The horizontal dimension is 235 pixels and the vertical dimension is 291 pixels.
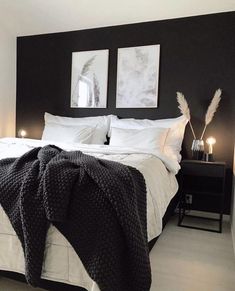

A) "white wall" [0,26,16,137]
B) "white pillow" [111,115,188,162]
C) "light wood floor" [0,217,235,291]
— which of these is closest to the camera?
"light wood floor" [0,217,235,291]

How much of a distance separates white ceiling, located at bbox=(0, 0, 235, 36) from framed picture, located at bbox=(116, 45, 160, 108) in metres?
0.40

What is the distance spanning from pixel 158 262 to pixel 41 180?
1243mm

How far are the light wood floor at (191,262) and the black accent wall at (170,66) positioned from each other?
0.82 metres

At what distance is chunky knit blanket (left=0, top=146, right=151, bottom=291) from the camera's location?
1206mm

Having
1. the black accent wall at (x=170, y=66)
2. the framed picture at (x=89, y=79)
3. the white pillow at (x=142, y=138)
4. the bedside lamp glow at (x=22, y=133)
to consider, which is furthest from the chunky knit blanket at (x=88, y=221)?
the bedside lamp glow at (x=22, y=133)

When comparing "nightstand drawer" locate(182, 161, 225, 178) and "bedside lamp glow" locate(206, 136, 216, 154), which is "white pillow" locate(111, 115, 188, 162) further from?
"bedside lamp glow" locate(206, 136, 216, 154)

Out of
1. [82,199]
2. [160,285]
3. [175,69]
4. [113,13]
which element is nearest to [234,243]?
[160,285]

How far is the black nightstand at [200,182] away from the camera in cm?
275

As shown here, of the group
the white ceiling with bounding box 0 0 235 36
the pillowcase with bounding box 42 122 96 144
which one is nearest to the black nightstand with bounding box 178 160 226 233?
the pillowcase with bounding box 42 122 96 144

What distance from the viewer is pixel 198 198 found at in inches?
127

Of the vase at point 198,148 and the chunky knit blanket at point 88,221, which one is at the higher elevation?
the vase at point 198,148

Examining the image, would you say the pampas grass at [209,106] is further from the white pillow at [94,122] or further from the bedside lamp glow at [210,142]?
the white pillow at [94,122]

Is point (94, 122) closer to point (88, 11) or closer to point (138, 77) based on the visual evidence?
point (138, 77)

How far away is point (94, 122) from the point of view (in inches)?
139
